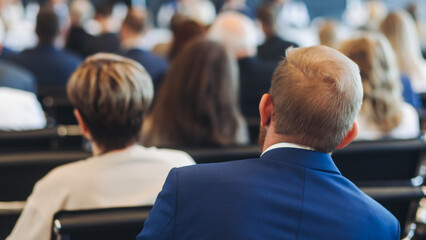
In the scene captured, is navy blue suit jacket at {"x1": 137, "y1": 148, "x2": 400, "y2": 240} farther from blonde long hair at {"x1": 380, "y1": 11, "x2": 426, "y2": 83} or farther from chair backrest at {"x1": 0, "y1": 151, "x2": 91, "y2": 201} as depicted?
blonde long hair at {"x1": 380, "y1": 11, "x2": 426, "y2": 83}

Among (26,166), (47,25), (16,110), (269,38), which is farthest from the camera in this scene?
(269,38)

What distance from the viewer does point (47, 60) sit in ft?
16.5

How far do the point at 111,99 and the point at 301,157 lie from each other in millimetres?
821

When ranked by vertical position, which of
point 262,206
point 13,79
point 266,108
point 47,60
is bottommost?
point 47,60

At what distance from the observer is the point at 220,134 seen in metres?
2.79

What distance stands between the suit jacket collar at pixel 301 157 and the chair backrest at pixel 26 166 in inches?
43.8

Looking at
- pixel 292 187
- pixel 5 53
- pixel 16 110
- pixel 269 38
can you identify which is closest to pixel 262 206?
pixel 292 187

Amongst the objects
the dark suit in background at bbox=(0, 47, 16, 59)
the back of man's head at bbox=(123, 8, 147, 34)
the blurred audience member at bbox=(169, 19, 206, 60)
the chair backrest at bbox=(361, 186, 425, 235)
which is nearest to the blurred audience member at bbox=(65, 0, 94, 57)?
the dark suit in background at bbox=(0, 47, 16, 59)

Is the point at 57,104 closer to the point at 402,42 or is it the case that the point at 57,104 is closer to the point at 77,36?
the point at 402,42

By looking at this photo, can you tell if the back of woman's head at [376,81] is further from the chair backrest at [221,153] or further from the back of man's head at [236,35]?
the back of man's head at [236,35]

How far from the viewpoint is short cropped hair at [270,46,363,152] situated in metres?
1.21

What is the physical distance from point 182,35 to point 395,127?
2119 millimetres

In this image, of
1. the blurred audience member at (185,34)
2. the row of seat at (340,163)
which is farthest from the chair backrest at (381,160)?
the blurred audience member at (185,34)

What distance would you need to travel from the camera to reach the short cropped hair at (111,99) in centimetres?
188
